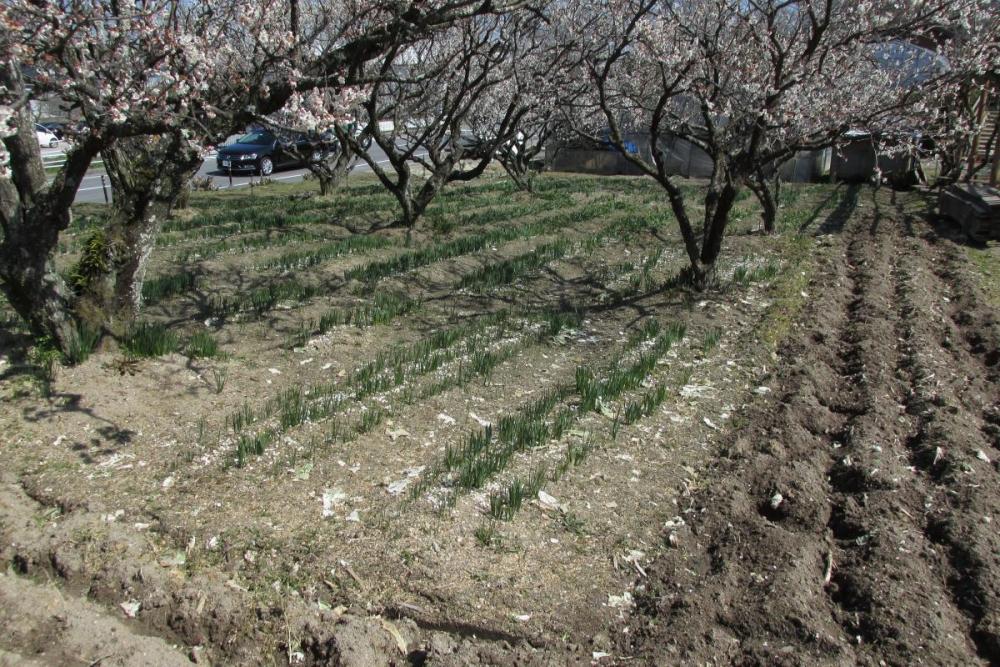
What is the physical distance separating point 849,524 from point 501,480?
183 centimetres

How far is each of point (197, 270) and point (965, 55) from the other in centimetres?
876

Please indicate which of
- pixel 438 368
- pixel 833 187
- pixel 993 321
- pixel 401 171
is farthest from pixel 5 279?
pixel 833 187

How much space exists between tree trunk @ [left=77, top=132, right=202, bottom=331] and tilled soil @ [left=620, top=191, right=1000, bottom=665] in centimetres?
408

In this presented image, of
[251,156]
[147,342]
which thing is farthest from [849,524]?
[251,156]

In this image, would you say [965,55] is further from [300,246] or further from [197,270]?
[197,270]

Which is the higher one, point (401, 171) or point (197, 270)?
point (401, 171)

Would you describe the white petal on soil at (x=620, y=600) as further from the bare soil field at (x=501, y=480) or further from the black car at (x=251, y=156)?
the black car at (x=251, y=156)

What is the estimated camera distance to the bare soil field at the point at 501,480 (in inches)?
114

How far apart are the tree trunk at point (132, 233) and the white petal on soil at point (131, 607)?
2.63 meters

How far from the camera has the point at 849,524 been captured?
3646 millimetres

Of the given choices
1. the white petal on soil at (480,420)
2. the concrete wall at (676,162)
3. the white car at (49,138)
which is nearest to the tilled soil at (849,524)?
the white petal on soil at (480,420)

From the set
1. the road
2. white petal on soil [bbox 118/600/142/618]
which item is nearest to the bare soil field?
white petal on soil [bbox 118/600/142/618]

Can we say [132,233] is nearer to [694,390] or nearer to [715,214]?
[694,390]

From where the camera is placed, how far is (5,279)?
4562 millimetres
